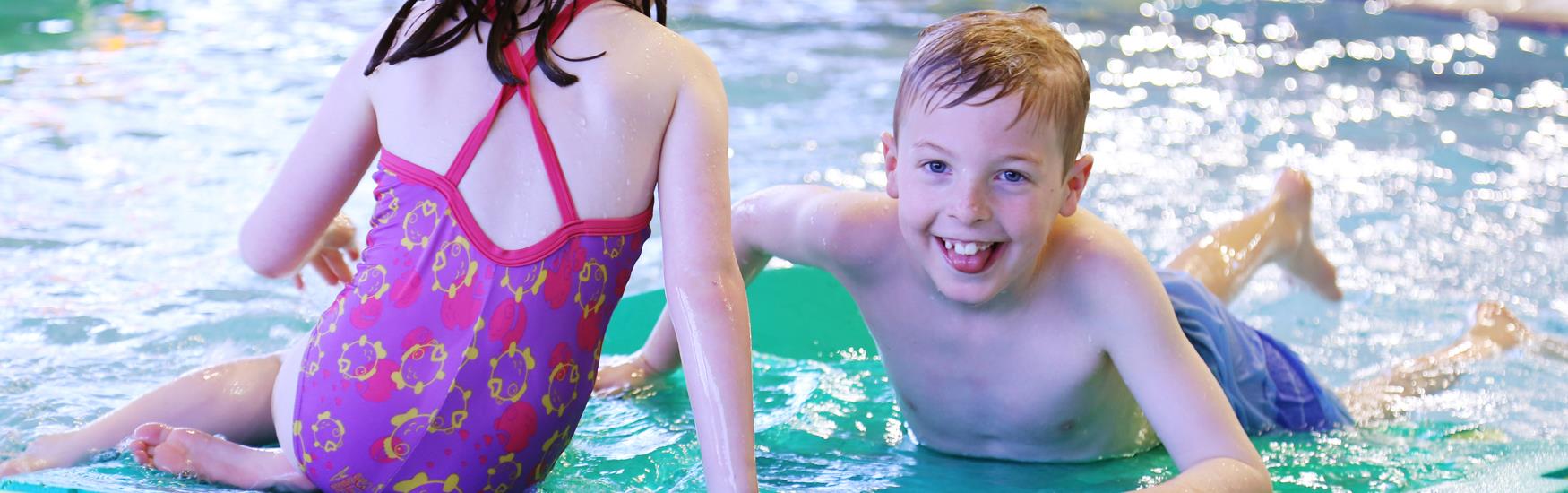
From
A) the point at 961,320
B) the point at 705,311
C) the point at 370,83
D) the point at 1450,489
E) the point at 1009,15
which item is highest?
the point at 1009,15

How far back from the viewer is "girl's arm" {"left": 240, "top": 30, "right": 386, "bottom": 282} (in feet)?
7.39

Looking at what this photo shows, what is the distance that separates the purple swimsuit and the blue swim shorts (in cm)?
115

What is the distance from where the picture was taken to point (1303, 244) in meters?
3.87

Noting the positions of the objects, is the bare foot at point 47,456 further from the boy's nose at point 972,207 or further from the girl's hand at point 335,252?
the boy's nose at point 972,207

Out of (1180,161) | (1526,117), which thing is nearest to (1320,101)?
(1526,117)

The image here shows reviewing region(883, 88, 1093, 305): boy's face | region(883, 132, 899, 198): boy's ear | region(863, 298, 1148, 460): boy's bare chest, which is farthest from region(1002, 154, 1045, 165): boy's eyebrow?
region(863, 298, 1148, 460): boy's bare chest

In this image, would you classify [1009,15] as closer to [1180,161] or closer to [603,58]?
[603,58]

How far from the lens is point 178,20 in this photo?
8617 millimetres

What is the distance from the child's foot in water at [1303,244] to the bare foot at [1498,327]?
1.13ft

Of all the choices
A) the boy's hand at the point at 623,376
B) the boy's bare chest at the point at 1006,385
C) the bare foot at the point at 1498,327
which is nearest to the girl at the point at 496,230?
the boy's bare chest at the point at 1006,385

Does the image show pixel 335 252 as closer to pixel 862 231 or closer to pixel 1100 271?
pixel 862 231

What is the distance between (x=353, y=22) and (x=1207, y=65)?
15.8ft

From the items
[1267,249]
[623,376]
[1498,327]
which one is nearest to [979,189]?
[623,376]

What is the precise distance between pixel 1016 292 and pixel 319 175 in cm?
112
